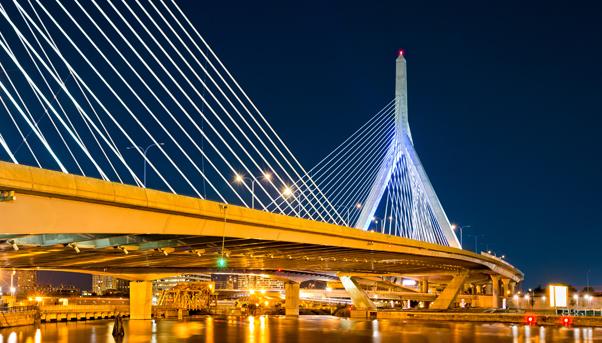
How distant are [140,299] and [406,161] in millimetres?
29517

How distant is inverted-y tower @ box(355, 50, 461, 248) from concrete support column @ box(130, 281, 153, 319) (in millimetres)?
25580

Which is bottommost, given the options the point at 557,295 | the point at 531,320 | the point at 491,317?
the point at 491,317

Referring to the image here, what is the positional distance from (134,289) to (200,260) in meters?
25.6

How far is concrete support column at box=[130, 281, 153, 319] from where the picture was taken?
247ft

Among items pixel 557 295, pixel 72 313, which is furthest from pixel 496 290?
pixel 72 313

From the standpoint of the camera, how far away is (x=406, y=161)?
7094 cm

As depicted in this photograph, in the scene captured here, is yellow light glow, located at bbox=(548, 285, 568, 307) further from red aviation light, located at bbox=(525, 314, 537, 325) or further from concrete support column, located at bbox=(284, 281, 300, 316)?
concrete support column, located at bbox=(284, 281, 300, 316)

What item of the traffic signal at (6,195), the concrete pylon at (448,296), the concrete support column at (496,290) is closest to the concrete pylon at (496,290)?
the concrete support column at (496,290)

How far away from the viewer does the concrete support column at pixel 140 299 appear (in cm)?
7519

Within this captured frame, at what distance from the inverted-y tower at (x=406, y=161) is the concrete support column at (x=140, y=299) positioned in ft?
83.9

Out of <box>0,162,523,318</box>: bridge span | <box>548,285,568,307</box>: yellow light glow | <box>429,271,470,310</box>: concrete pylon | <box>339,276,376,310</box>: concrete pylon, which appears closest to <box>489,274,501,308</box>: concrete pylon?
<box>429,271,470,310</box>: concrete pylon

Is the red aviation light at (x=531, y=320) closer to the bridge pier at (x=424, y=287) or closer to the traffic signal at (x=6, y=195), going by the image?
the traffic signal at (x=6, y=195)

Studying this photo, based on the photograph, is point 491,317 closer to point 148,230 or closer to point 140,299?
point 140,299

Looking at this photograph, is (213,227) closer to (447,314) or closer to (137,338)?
(137,338)
